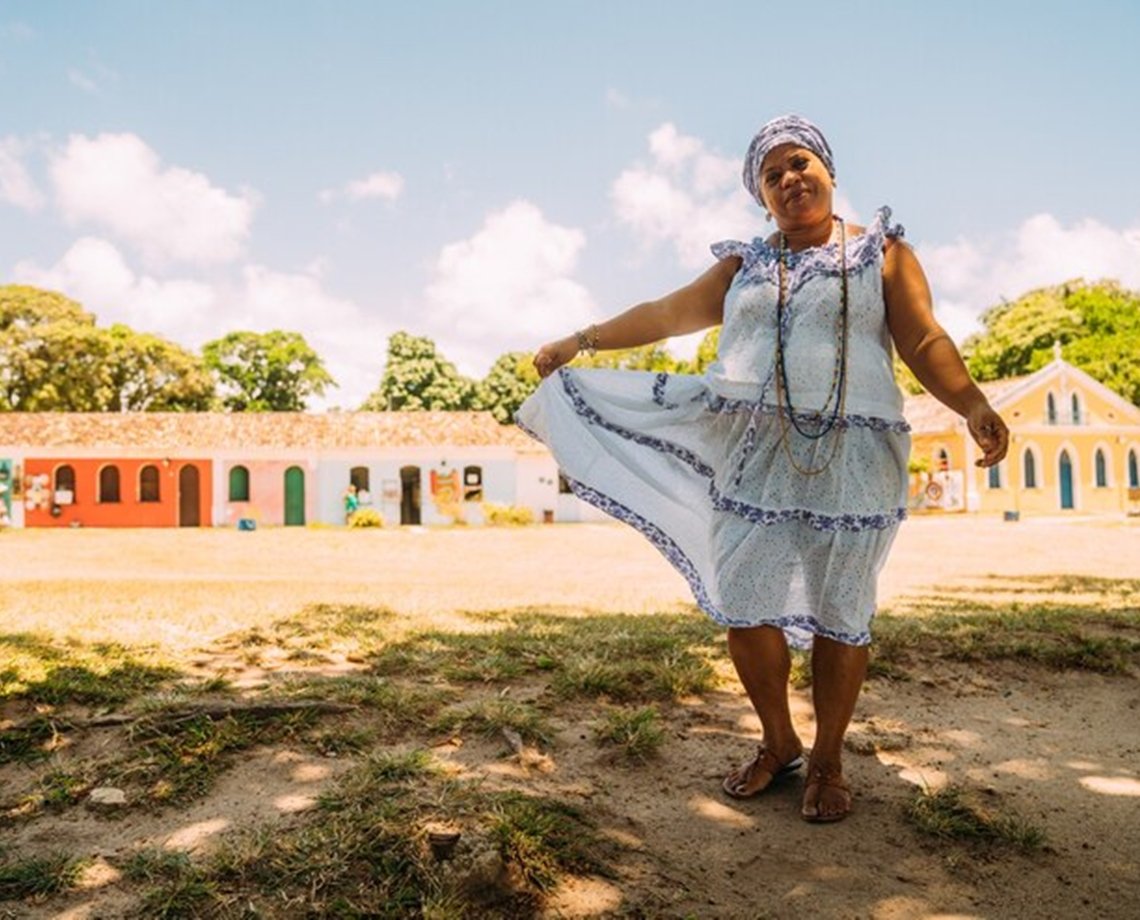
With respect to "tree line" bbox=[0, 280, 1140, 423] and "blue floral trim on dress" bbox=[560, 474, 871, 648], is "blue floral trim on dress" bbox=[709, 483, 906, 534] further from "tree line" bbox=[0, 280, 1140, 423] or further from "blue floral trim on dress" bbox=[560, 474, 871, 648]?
"tree line" bbox=[0, 280, 1140, 423]

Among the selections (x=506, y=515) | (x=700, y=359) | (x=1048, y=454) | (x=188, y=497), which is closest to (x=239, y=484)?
(x=188, y=497)

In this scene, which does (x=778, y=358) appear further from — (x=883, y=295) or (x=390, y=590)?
(x=390, y=590)

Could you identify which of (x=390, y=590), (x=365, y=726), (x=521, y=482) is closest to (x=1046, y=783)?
(x=365, y=726)

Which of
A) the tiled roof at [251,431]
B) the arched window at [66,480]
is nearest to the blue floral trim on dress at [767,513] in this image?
the tiled roof at [251,431]

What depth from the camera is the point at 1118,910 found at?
2.16 metres

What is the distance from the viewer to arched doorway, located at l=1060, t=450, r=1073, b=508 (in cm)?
3588

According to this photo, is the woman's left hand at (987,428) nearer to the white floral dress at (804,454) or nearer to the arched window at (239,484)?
the white floral dress at (804,454)

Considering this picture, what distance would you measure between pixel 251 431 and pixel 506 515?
1014cm

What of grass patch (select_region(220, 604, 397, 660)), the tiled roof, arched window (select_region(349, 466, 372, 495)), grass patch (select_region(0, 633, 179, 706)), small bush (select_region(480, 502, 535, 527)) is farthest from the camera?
arched window (select_region(349, 466, 372, 495))

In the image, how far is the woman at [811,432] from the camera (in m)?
2.63

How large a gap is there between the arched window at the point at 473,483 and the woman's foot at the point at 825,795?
30.3 metres

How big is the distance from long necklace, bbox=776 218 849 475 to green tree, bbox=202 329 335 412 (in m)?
51.1

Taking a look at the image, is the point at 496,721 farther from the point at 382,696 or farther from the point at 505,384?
the point at 505,384

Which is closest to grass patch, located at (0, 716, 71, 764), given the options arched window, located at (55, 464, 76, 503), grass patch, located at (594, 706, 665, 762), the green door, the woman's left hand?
grass patch, located at (594, 706, 665, 762)
